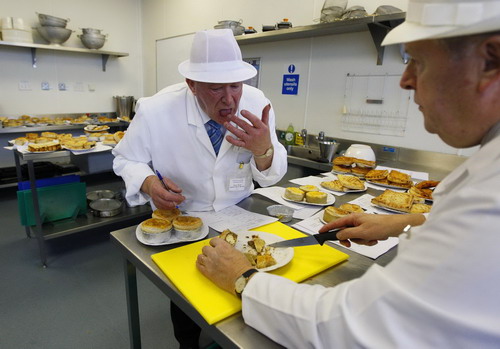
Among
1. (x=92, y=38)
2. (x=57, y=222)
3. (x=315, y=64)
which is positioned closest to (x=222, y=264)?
(x=57, y=222)

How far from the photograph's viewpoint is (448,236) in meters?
0.50

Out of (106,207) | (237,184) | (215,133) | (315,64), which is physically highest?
(315,64)

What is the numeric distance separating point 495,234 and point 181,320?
1.50m

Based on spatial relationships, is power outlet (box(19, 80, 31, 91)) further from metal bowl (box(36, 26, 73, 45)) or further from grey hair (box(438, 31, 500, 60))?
grey hair (box(438, 31, 500, 60))

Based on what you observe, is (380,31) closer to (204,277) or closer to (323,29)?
(323,29)

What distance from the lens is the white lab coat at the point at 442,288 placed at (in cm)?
47

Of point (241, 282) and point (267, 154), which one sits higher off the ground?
point (267, 154)

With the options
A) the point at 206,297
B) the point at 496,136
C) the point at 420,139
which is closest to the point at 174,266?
the point at 206,297

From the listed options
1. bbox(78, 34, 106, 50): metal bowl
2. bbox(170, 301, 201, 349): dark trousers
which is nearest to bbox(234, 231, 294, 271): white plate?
bbox(170, 301, 201, 349): dark trousers

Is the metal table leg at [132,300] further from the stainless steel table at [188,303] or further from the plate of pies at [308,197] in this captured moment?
the plate of pies at [308,197]

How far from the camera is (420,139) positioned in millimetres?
2793

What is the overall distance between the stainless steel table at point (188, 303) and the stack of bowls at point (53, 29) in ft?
14.1

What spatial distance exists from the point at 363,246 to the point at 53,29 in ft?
15.9

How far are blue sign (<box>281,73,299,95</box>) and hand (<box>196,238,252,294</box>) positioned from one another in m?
2.94
